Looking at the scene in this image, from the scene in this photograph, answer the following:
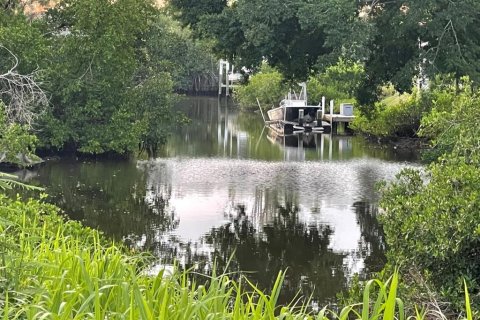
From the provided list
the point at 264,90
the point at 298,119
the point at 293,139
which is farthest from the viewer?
the point at 264,90

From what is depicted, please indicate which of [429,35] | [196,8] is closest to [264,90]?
[196,8]

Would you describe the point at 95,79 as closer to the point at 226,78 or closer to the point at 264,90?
the point at 264,90

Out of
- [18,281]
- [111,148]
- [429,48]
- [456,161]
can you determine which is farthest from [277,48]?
[18,281]

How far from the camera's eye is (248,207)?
1438cm

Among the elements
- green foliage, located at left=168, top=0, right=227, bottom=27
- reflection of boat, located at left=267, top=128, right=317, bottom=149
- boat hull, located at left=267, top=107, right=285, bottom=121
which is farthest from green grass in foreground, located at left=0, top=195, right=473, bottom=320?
boat hull, located at left=267, top=107, right=285, bottom=121

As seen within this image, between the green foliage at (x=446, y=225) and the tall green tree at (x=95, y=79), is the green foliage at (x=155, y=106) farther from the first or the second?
the green foliage at (x=446, y=225)

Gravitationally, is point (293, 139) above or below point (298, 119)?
below

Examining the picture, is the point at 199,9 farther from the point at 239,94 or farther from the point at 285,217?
the point at 239,94

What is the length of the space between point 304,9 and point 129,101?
10307 mm

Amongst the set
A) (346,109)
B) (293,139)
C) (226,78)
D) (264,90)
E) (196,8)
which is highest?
(226,78)

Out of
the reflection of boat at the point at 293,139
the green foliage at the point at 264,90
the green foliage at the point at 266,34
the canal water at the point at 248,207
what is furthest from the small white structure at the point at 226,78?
the green foliage at the point at 266,34

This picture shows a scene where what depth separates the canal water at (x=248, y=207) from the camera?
35.6 feet

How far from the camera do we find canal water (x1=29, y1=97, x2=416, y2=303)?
1084 centimetres

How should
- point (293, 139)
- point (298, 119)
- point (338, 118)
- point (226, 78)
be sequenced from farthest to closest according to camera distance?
point (226, 78) < point (338, 118) < point (298, 119) < point (293, 139)
